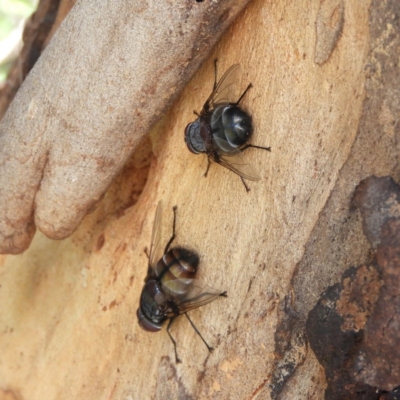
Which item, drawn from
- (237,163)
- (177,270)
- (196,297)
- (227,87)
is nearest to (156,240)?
(177,270)

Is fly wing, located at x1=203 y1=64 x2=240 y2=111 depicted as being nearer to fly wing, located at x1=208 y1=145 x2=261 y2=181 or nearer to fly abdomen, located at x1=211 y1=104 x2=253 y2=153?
fly abdomen, located at x1=211 y1=104 x2=253 y2=153

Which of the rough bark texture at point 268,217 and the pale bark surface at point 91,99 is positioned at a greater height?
the pale bark surface at point 91,99

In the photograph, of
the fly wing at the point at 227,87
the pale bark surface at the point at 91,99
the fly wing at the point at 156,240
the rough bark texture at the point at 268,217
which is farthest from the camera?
the fly wing at the point at 156,240

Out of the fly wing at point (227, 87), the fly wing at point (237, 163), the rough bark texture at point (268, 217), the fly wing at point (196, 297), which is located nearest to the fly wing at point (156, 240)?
the rough bark texture at point (268, 217)

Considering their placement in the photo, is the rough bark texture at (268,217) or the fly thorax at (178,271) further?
the fly thorax at (178,271)

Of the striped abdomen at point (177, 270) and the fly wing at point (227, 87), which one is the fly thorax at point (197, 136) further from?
the striped abdomen at point (177, 270)

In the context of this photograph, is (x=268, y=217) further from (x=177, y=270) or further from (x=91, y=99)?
(x=91, y=99)

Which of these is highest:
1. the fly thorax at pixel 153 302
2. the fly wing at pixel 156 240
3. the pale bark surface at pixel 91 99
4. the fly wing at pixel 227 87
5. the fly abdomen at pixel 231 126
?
the pale bark surface at pixel 91 99
